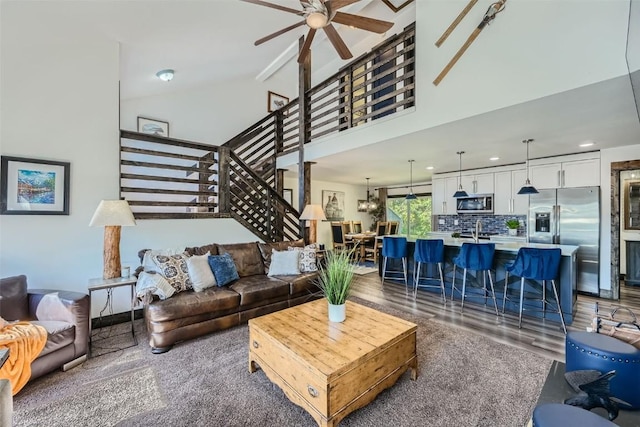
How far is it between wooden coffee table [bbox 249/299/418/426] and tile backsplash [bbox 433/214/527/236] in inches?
192

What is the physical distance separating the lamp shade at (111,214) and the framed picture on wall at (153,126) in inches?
108

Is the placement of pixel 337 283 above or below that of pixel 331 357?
above

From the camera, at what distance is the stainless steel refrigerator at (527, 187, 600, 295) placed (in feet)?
14.7

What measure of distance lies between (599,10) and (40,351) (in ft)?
16.4

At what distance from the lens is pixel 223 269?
346 cm

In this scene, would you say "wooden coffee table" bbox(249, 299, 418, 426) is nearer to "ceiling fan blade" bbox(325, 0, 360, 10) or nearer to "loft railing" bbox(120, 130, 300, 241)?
"loft railing" bbox(120, 130, 300, 241)

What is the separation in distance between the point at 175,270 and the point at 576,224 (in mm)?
6144

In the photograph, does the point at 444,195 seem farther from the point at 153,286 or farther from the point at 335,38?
the point at 153,286

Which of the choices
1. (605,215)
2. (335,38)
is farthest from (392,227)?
(335,38)

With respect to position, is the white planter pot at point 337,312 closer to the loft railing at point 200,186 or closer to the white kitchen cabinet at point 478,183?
the loft railing at point 200,186

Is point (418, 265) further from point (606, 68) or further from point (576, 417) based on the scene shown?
point (576, 417)

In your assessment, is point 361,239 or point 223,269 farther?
point 361,239

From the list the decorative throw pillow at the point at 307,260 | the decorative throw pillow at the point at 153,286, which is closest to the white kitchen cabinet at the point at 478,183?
the decorative throw pillow at the point at 307,260

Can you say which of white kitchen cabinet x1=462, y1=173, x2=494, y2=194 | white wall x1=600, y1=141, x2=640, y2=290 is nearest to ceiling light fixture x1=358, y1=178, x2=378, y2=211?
white kitchen cabinet x1=462, y1=173, x2=494, y2=194
